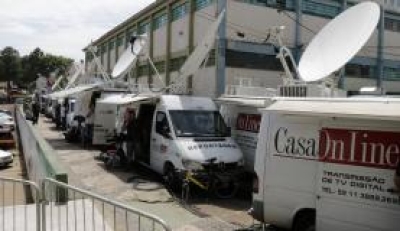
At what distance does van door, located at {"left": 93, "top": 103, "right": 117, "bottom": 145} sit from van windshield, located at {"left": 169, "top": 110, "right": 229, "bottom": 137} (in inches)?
302

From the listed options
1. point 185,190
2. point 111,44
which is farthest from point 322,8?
point 111,44

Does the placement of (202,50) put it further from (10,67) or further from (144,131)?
(10,67)

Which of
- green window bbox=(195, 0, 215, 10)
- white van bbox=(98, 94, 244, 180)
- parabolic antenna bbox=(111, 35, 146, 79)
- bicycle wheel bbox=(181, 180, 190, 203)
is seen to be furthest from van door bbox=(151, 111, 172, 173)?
green window bbox=(195, 0, 215, 10)

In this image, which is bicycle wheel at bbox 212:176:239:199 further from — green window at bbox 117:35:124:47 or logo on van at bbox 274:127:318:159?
green window at bbox 117:35:124:47

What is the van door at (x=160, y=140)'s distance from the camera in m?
12.7

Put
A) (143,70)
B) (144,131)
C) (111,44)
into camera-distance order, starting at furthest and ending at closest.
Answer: (111,44) < (143,70) < (144,131)

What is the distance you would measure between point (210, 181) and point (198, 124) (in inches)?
76.9

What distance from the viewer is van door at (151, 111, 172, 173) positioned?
12723mm

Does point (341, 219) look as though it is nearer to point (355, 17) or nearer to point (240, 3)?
point (355, 17)

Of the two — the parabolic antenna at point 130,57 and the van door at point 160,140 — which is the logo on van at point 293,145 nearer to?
the van door at point 160,140

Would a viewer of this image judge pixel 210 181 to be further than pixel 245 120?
No

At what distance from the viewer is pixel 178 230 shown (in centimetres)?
874

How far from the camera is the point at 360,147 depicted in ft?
21.8

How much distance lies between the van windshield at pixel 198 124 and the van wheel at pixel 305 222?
5381mm
